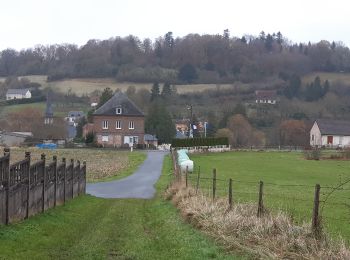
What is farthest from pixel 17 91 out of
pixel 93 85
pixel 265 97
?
pixel 265 97

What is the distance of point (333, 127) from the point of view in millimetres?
117500

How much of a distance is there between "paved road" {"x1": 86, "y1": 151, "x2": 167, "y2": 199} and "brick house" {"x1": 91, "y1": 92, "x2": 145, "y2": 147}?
151ft

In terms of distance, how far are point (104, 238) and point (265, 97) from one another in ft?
539

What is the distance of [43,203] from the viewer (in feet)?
59.7

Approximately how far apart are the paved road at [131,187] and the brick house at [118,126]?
45963mm

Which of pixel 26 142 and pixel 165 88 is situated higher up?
pixel 165 88

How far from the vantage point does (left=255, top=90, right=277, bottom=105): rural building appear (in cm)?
16988

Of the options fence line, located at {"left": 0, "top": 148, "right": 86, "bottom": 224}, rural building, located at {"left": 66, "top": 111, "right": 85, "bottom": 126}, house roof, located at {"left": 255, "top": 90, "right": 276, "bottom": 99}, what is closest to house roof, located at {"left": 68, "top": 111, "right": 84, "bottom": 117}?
rural building, located at {"left": 66, "top": 111, "right": 85, "bottom": 126}

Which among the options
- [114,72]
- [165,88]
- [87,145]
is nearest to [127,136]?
[87,145]

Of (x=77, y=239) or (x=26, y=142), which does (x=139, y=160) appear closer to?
(x=26, y=142)

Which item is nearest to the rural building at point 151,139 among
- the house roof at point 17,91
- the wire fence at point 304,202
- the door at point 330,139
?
the door at point 330,139

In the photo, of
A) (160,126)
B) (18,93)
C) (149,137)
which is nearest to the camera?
(149,137)

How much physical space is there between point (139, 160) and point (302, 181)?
24.3 m

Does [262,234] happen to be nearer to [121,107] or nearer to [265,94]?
[121,107]
